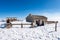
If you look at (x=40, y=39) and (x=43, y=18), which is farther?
(x=43, y=18)

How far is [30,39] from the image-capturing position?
8.55 m

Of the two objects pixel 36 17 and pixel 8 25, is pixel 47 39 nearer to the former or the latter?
pixel 8 25

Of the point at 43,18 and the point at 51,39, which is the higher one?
the point at 43,18

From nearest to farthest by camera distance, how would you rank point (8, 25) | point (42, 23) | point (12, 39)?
point (12, 39) < point (8, 25) < point (42, 23)

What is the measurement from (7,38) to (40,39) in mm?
3525

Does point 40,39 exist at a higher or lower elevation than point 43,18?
lower

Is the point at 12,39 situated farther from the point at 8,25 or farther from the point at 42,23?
the point at 42,23

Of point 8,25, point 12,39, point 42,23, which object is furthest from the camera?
point 42,23

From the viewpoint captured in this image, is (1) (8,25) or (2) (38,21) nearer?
(1) (8,25)

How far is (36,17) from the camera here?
21.8 m

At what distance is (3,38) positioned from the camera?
8625 mm

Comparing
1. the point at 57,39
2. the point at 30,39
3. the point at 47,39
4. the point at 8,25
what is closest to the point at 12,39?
the point at 30,39

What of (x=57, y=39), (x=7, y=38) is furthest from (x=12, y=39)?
(x=57, y=39)

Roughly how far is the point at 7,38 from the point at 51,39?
4.71 meters
